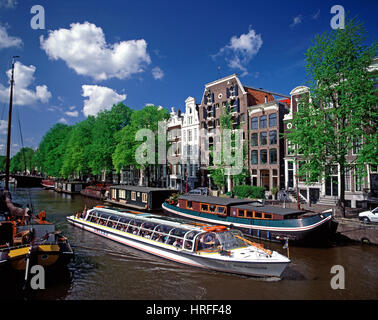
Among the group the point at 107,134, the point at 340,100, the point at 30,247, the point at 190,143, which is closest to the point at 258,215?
the point at 340,100

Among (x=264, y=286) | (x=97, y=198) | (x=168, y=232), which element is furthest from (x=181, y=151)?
(x=264, y=286)

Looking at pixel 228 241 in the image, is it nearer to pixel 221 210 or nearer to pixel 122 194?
pixel 221 210

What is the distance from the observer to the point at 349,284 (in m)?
13.3

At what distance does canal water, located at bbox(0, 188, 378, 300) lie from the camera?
40.3 feet

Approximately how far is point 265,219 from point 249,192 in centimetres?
1664

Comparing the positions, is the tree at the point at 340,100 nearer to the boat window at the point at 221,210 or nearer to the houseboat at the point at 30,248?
the boat window at the point at 221,210

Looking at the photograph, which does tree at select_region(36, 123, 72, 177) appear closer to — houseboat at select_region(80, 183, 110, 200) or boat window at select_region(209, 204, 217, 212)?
houseboat at select_region(80, 183, 110, 200)

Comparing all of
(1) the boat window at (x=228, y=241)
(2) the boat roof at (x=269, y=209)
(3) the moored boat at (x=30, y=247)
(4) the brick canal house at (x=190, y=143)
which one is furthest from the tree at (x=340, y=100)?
(4) the brick canal house at (x=190, y=143)

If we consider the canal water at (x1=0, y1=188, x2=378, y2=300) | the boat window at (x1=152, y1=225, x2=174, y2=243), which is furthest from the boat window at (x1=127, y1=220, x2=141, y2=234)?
the boat window at (x1=152, y1=225, x2=174, y2=243)

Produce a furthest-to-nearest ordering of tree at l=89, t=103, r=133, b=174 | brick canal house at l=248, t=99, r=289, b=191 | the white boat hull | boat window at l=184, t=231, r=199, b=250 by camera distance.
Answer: tree at l=89, t=103, r=133, b=174, brick canal house at l=248, t=99, r=289, b=191, boat window at l=184, t=231, r=199, b=250, the white boat hull

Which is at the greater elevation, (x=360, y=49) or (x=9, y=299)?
(x=360, y=49)

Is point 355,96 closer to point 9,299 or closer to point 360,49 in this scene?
point 360,49

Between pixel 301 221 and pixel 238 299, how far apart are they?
29.9 ft

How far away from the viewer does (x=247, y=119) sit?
42.8m
